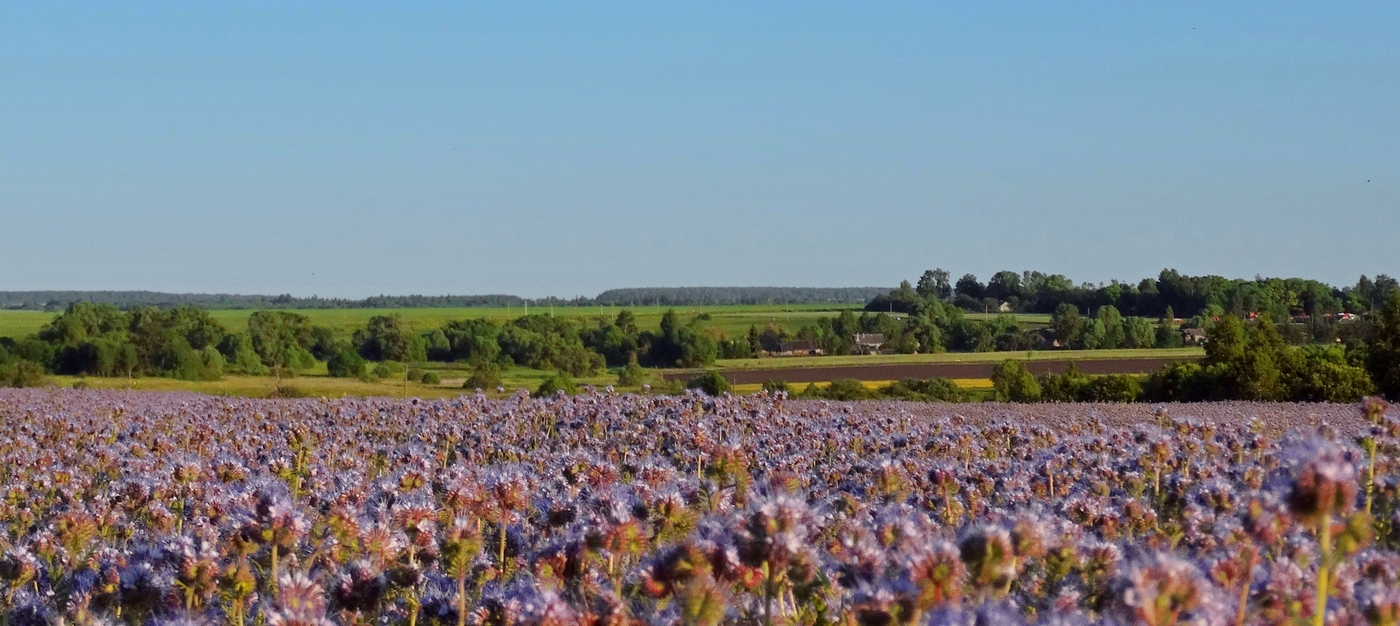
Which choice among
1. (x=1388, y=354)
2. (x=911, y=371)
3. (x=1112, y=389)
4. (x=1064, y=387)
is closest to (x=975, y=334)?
(x=911, y=371)

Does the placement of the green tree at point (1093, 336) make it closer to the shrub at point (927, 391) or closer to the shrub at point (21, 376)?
the shrub at point (927, 391)

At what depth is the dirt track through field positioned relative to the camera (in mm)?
48406

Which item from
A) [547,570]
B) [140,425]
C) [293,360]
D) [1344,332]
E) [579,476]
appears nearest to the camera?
[547,570]

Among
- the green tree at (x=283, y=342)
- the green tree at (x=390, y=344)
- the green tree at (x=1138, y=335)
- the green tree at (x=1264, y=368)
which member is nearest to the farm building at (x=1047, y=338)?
the green tree at (x=1138, y=335)

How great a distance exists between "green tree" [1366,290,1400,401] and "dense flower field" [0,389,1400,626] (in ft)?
70.7

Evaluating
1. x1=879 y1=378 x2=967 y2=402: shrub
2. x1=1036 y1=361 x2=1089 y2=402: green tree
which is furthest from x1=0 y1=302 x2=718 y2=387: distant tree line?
x1=1036 y1=361 x2=1089 y2=402: green tree

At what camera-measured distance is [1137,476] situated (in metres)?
6.39

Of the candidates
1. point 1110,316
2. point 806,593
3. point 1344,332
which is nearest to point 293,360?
point 1110,316

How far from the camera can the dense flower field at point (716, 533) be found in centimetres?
229

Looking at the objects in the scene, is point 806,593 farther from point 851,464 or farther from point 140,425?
point 140,425

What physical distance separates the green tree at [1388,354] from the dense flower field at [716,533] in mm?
21538

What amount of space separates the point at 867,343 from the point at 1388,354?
156ft

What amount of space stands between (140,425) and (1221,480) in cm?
882

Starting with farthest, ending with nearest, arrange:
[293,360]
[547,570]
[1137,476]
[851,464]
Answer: [293,360] → [851,464] → [1137,476] → [547,570]
